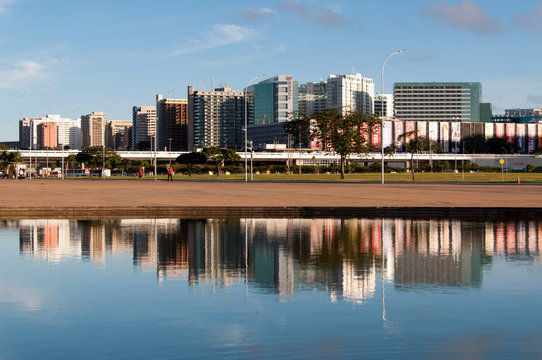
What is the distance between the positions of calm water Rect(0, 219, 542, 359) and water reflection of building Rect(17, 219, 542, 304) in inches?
1.9

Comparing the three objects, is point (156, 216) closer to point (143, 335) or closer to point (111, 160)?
point (143, 335)

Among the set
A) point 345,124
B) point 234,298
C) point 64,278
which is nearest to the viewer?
point 234,298

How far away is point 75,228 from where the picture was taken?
19188mm

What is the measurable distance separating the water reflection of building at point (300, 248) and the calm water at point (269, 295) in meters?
0.05

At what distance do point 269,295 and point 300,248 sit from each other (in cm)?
526

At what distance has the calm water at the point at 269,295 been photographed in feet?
23.3

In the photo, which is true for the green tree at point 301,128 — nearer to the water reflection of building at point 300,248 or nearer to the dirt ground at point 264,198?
the dirt ground at point 264,198

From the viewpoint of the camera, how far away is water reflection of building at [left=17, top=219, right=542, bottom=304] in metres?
11.1

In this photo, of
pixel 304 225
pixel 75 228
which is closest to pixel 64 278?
pixel 75 228

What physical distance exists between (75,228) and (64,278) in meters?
8.30

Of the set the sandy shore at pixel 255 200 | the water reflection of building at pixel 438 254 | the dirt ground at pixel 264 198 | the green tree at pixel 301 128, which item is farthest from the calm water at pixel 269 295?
the green tree at pixel 301 128

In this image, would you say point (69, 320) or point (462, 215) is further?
point (462, 215)

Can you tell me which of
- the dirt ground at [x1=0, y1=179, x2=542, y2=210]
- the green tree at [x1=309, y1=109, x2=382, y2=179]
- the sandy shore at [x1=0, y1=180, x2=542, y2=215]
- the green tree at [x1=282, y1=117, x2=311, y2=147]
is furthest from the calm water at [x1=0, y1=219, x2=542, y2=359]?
the green tree at [x1=282, y1=117, x2=311, y2=147]

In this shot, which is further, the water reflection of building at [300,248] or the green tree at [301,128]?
the green tree at [301,128]
